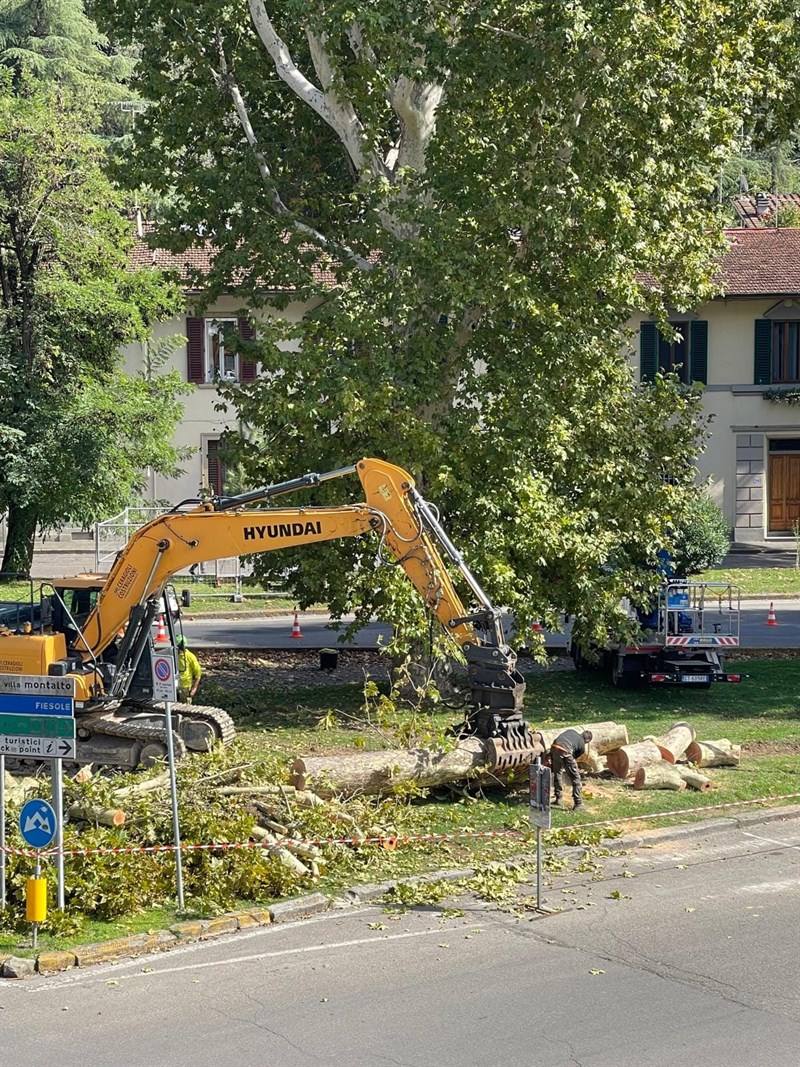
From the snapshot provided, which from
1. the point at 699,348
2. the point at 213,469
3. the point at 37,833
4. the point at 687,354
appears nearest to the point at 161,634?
the point at 37,833

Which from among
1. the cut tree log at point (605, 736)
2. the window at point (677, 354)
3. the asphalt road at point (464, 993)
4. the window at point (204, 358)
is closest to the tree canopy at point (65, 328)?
the window at point (204, 358)

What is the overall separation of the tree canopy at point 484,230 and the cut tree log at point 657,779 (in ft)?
14.3

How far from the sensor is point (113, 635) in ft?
60.4

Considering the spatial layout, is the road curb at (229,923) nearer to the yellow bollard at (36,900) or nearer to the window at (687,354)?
the yellow bollard at (36,900)

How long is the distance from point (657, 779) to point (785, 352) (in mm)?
30621

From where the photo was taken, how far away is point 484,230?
68.1ft

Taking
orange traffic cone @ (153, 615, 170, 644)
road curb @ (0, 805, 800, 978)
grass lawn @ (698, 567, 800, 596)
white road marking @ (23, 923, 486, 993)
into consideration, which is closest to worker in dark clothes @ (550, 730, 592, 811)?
road curb @ (0, 805, 800, 978)

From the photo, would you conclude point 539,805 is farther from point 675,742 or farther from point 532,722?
point 532,722

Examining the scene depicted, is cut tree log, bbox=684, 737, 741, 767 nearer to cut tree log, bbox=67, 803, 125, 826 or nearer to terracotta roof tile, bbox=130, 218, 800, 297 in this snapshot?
cut tree log, bbox=67, 803, 125, 826

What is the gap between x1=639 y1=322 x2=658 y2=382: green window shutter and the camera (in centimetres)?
4381

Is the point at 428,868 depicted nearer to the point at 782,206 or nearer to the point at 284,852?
the point at 284,852

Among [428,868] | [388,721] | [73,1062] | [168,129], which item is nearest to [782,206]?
[168,129]

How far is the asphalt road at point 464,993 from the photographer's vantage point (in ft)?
32.0

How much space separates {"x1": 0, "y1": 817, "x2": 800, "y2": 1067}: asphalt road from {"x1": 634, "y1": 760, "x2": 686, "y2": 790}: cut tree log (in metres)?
3.46
